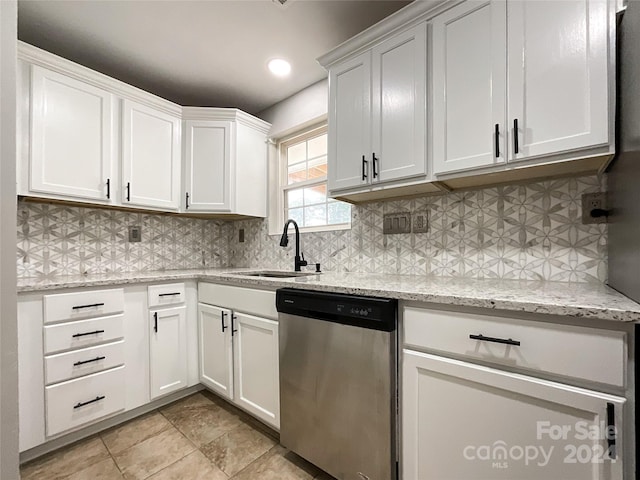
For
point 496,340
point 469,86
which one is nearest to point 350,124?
point 469,86

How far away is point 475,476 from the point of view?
950 millimetres

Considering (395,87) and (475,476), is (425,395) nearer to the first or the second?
(475,476)

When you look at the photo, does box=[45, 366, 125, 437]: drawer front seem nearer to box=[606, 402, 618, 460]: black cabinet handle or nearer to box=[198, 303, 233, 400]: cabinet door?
box=[198, 303, 233, 400]: cabinet door

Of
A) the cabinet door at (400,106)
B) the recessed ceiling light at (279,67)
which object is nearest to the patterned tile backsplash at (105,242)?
the recessed ceiling light at (279,67)

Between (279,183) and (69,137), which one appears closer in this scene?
(69,137)

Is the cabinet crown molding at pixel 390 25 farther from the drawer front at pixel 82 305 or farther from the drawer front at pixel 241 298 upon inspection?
the drawer front at pixel 82 305

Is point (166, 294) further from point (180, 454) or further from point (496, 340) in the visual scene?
point (496, 340)

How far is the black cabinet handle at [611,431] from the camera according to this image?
0.73 metres

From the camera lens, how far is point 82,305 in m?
1.63

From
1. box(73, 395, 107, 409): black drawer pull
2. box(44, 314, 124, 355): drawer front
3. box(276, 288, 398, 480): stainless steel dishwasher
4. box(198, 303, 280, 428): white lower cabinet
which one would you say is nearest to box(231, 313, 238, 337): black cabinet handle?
box(198, 303, 280, 428): white lower cabinet

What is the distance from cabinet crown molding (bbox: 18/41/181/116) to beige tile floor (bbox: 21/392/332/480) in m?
2.27

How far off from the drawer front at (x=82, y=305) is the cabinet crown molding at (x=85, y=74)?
141cm

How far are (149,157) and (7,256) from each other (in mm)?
2039

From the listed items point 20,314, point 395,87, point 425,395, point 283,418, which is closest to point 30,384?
point 20,314
